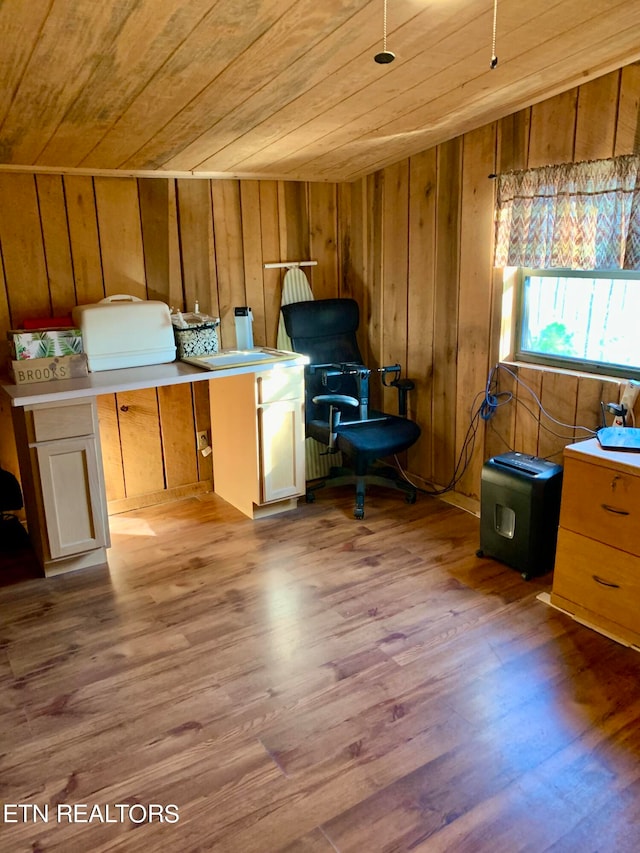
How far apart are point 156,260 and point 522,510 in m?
2.29

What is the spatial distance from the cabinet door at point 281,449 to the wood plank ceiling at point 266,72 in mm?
1313

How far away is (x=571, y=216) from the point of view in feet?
9.21

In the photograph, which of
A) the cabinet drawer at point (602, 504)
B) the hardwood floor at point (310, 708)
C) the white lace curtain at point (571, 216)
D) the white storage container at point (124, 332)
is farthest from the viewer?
the white storage container at point (124, 332)

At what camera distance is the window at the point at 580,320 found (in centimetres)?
279

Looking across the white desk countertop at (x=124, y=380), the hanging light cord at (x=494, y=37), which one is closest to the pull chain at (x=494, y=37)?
the hanging light cord at (x=494, y=37)

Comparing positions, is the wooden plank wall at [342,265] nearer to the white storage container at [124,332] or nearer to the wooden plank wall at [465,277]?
the wooden plank wall at [465,277]

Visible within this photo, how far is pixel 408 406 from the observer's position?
13.0ft

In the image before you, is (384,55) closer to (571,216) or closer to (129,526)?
(571,216)

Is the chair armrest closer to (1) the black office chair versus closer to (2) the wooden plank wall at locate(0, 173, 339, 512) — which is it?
(1) the black office chair

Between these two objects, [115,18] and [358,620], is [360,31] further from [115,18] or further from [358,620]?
[358,620]

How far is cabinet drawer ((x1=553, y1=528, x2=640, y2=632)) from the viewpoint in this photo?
7.59 ft

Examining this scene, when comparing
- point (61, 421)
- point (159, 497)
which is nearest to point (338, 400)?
point (159, 497)

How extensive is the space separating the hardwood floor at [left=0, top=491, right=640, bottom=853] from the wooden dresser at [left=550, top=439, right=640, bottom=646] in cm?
10

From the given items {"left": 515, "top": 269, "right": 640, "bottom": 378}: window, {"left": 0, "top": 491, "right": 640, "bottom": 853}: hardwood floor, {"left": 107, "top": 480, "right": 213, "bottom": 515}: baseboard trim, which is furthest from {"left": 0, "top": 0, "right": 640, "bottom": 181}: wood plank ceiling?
{"left": 0, "top": 491, "right": 640, "bottom": 853}: hardwood floor
